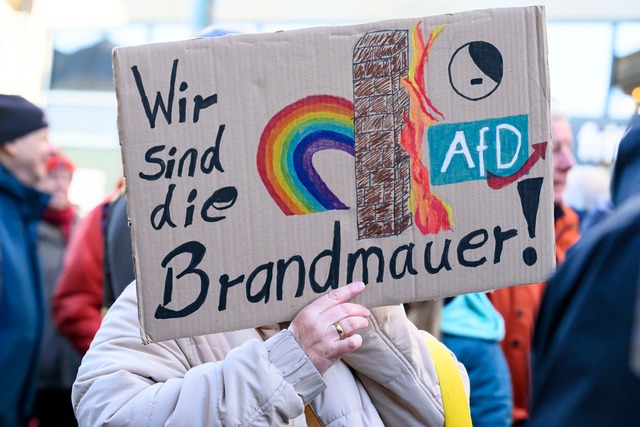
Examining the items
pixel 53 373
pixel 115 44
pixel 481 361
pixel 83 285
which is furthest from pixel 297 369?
pixel 115 44

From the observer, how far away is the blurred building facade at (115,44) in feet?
32.0

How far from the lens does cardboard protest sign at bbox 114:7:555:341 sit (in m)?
1.83

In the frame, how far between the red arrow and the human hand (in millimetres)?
359

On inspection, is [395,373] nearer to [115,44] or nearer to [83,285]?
[83,285]

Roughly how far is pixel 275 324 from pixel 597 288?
92 centimetres

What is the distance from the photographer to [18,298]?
3689 mm

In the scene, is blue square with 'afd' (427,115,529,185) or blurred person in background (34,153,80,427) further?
blurred person in background (34,153,80,427)

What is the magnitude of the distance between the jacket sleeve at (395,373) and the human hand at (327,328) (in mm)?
127

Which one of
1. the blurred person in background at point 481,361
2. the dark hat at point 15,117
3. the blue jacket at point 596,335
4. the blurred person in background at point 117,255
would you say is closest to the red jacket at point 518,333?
the blurred person in background at point 481,361

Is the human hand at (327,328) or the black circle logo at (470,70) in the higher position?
the black circle logo at (470,70)

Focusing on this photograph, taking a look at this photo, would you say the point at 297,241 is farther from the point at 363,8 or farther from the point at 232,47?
the point at 363,8

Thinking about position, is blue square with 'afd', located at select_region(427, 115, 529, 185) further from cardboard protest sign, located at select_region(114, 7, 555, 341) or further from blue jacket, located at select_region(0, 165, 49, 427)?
blue jacket, located at select_region(0, 165, 49, 427)

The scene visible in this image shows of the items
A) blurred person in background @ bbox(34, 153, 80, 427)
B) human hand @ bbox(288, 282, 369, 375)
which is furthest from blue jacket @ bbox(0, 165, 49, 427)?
human hand @ bbox(288, 282, 369, 375)

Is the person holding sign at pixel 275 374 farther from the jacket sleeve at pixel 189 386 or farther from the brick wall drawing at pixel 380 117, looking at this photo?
the brick wall drawing at pixel 380 117
